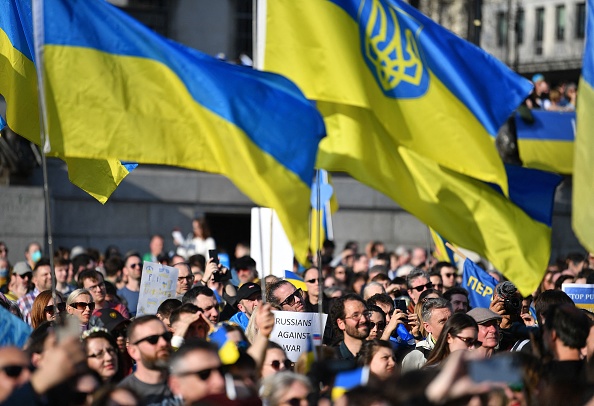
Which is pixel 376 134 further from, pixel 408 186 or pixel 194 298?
pixel 194 298

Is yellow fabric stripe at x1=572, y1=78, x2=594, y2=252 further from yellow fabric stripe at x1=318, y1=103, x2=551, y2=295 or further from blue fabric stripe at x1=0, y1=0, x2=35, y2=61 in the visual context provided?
blue fabric stripe at x1=0, y1=0, x2=35, y2=61

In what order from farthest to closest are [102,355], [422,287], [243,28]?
[243,28]
[422,287]
[102,355]

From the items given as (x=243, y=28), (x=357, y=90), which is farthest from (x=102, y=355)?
(x=243, y=28)

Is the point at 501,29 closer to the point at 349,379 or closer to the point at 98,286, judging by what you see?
the point at 98,286

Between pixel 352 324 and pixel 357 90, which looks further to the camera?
pixel 352 324

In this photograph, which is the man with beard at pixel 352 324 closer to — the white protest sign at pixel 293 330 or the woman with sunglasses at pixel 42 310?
the white protest sign at pixel 293 330

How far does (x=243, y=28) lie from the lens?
1254 inches

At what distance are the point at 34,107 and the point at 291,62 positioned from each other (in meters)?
2.08

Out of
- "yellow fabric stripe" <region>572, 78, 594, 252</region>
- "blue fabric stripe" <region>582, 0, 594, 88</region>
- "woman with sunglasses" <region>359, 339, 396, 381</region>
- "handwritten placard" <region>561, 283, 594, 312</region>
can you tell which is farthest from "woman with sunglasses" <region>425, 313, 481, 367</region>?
"handwritten placard" <region>561, 283, 594, 312</region>

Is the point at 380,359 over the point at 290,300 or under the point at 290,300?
under

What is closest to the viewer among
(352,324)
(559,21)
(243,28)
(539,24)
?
(352,324)

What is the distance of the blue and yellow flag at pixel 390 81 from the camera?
9.84m

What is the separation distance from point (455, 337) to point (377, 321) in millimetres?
1500

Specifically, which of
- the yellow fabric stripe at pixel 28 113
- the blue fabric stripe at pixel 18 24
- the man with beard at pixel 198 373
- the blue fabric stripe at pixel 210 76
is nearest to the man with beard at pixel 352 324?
the blue fabric stripe at pixel 210 76
